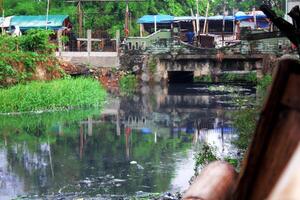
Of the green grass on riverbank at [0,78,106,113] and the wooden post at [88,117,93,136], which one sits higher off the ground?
the green grass on riverbank at [0,78,106,113]

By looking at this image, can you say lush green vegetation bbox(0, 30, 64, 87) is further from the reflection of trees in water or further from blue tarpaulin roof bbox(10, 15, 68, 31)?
blue tarpaulin roof bbox(10, 15, 68, 31)

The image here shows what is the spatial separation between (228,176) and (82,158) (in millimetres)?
12992

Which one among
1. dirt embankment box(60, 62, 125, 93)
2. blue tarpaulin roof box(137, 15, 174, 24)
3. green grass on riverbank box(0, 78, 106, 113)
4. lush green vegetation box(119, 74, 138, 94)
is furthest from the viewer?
blue tarpaulin roof box(137, 15, 174, 24)

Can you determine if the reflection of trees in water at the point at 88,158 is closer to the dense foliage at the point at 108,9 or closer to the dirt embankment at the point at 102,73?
the dirt embankment at the point at 102,73

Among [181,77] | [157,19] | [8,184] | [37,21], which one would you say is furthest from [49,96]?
[157,19]

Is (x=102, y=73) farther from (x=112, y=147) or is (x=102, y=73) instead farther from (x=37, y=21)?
(x=112, y=147)

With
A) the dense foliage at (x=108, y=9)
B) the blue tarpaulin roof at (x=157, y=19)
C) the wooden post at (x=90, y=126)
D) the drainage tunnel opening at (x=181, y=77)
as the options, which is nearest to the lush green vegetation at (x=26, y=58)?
the wooden post at (x=90, y=126)

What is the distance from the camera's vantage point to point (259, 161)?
1.38 m

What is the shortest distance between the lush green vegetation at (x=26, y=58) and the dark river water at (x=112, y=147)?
11.7 feet

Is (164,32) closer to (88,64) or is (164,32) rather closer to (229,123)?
(88,64)

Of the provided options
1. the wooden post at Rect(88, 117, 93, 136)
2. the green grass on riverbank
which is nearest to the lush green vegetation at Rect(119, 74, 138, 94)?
the green grass on riverbank

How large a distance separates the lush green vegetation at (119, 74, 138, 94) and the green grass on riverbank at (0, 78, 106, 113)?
6.78m

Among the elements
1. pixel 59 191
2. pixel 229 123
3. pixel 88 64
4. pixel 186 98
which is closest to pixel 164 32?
pixel 88 64

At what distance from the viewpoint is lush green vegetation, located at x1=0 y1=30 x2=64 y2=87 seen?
81.5ft
